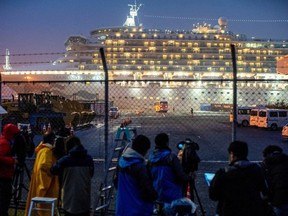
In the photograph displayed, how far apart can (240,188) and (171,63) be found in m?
61.0

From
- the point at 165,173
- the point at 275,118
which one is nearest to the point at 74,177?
the point at 165,173

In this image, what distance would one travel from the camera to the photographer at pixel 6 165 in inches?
202

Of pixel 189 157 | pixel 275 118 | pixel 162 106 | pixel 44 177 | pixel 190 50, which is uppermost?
pixel 190 50

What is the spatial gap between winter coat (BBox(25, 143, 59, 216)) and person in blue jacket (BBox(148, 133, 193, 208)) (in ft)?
4.77

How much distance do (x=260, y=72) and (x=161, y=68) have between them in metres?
17.9

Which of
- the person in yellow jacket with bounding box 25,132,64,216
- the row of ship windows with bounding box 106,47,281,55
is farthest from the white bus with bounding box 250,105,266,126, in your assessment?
the row of ship windows with bounding box 106,47,281,55

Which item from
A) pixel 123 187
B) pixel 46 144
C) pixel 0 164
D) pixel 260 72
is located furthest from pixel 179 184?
pixel 260 72

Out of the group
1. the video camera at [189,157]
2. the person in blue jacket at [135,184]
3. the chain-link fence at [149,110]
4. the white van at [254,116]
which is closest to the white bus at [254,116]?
the white van at [254,116]

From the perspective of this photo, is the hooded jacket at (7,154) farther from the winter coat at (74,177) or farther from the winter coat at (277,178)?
the winter coat at (277,178)

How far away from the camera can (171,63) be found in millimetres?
63969

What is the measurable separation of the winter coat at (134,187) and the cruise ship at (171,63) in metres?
45.0

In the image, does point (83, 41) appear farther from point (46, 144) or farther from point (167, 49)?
point (46, 144)

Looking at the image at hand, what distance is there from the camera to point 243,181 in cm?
367

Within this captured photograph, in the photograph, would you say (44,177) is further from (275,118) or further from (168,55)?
(168,55)
